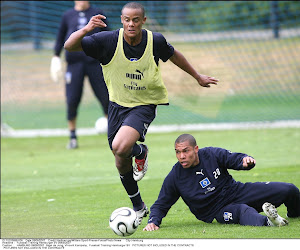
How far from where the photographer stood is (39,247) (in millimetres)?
5531

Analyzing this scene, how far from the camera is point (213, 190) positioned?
687 cm

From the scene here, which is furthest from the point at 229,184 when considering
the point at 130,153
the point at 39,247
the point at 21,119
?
the point at 21,119

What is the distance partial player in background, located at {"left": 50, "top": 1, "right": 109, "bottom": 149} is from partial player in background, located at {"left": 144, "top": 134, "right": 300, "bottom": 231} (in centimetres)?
588

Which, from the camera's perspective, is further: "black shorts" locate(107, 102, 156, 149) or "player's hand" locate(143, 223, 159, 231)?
"black shorts" locate(107, 102, 156, 149)

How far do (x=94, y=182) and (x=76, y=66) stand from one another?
12.1 feet

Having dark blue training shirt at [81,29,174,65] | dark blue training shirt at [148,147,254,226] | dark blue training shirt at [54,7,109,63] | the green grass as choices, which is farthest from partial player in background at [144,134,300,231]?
dark blue training shirt at [54,7,109,63]

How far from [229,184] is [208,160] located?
325 millimetres

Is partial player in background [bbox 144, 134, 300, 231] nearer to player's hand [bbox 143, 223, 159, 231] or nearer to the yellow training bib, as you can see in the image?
player's hand [bbox 143, 223, 159, 231]

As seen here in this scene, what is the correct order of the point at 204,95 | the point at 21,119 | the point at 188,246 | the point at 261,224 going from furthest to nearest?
the point at 21,119 < the point at 204,95 < the point at 261,224 < the point at 188,246

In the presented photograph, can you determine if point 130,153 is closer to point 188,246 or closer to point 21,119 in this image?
point 188,246

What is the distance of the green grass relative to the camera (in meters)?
6.87

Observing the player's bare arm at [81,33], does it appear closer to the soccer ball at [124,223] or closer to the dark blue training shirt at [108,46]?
the dark blue training shirt at [108,46]

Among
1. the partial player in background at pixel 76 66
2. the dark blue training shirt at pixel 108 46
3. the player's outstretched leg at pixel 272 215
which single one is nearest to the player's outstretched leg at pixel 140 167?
the dark blue training shirt at pixel 108 46

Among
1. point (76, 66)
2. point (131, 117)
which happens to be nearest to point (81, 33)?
point (131, 117)
